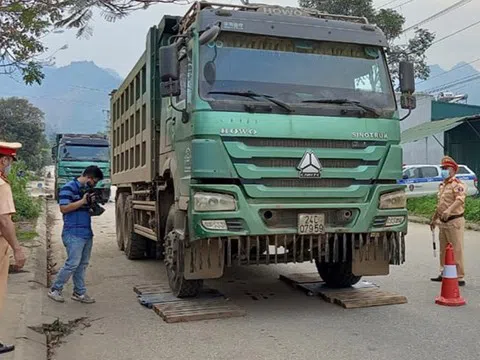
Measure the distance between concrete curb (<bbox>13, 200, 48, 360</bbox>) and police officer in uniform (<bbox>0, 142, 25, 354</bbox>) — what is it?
0.17 m

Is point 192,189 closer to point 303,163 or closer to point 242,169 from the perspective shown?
point 242,169

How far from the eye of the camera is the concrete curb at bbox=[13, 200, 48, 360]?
16.6ft


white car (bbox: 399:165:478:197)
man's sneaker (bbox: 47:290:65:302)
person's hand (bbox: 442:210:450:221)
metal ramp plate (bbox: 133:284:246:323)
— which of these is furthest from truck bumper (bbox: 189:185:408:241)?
white car (bbox: 399:165:478:197)

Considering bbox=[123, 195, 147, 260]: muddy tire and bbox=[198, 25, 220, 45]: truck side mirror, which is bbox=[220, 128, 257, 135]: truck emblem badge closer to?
bbox=[198, 25, 220, 45]: truck side mirror

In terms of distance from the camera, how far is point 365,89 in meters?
6.63

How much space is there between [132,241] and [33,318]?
4.40 m

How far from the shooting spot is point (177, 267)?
6.66 metres

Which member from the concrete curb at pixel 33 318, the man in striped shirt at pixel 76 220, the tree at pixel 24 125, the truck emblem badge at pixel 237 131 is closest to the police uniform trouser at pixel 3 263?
the concrete curb at pixel 33 318

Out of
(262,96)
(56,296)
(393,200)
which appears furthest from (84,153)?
(393,200)

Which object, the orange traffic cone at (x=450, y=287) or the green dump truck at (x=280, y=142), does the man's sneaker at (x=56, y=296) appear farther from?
the orange traffic cone at (x=450, y=287)

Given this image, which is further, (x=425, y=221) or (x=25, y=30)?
(x=425, y=221)

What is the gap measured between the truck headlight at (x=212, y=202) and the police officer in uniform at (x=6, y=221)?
1750 mm

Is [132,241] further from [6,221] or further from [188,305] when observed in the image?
[6,221]

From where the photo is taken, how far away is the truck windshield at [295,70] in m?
6.20
